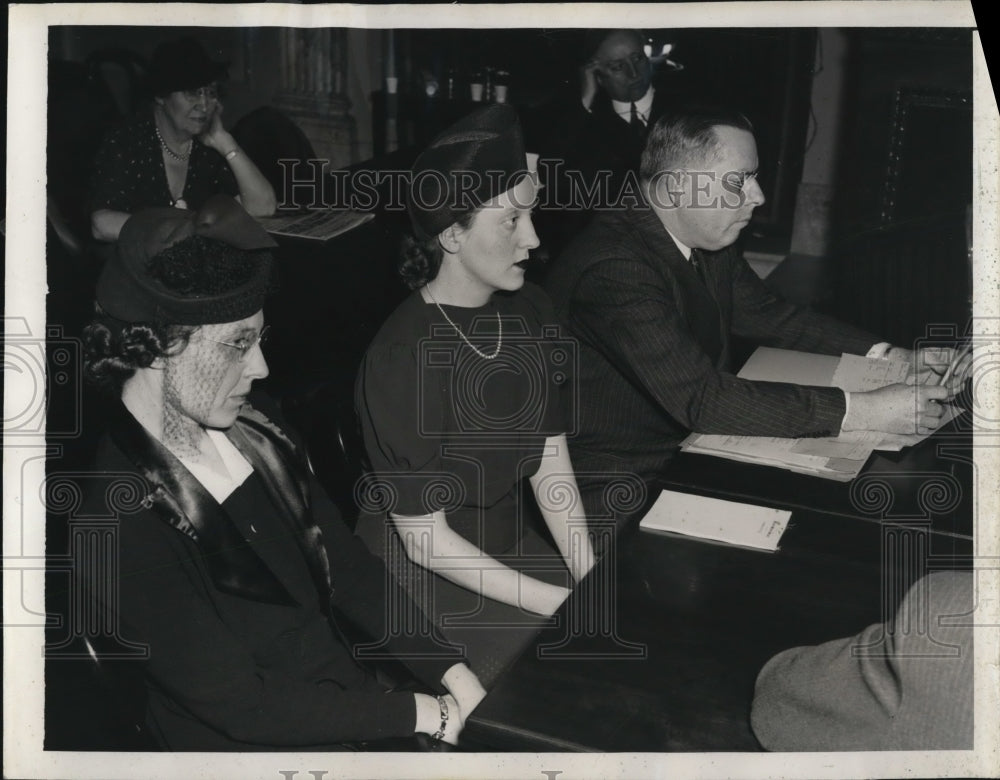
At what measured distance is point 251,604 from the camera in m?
1.92

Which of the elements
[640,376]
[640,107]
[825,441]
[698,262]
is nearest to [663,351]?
[640,376]

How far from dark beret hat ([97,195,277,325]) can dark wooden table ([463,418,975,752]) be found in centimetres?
78

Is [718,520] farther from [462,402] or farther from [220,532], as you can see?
[220,532]

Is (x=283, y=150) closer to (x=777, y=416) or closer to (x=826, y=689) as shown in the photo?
(x=777, y=416)

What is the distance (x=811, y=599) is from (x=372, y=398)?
844 millimetres

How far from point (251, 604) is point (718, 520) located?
0.84 meters

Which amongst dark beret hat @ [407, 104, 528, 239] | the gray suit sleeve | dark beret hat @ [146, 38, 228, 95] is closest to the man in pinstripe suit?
dark beret hat @ [407, 104, 528, 239]

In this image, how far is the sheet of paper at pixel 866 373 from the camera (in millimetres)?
2258

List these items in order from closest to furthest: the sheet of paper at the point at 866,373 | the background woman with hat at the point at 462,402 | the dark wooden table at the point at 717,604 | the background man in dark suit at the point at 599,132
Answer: the dark wooden table at the point at 717,604 < the background woman with hat at the point at 462,402 < the background man in dark suit at the point at 599,132 < the sheet of paper at the point at 866,373

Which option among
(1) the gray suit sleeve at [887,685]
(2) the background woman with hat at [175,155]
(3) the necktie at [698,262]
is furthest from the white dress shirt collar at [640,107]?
(1) the gray suit sleeve at [887,685]

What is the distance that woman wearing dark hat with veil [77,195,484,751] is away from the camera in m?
1.89

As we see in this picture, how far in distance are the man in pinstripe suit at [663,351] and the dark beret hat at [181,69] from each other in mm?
760

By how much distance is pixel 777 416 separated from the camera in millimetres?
2176

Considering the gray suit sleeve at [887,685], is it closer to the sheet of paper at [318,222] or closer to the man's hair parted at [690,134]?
the man's hair parted at [690,134]
